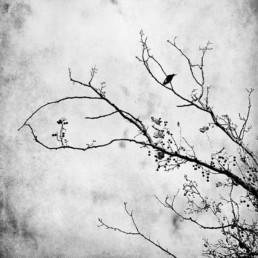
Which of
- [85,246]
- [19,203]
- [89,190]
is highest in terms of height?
[89,190]

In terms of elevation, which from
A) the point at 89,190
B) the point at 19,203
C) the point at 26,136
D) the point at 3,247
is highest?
the point at 26,136

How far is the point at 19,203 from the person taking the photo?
19.7 ft

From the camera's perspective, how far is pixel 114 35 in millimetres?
5777

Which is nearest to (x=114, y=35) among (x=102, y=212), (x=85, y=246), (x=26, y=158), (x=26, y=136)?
(x=26, y=136)

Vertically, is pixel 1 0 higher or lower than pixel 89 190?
higher

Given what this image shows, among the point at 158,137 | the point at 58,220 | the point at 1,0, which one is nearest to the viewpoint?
the point at 158,137

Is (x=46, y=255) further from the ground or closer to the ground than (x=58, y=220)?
closer to the ground

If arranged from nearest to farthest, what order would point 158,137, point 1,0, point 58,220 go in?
1. point 158,137
2. point 1,0
3. point 58,220

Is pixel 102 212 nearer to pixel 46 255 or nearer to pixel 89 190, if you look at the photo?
pixel 89 190

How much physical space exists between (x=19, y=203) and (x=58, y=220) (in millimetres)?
928

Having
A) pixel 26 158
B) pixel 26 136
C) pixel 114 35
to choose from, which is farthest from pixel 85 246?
pixel 114 35

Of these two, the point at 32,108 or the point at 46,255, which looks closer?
the point at 32,108

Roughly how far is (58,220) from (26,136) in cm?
198

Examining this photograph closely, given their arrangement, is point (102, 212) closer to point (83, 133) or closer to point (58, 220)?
point (58, 220)
